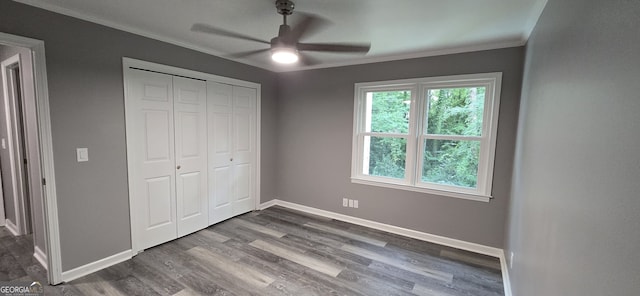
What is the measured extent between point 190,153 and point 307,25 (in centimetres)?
216

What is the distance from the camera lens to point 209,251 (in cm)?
292

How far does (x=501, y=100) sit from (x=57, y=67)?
4177mm

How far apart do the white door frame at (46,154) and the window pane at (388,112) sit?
3293 millimetres

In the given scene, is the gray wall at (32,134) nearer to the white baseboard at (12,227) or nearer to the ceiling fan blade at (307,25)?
the white baseboard at (12,227)

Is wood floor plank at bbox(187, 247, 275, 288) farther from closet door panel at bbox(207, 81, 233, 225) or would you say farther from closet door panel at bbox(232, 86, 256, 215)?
closet door panel at bbox(232, 86, 256, 215)

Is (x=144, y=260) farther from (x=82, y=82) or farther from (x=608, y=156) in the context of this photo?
(x=608, y=156)

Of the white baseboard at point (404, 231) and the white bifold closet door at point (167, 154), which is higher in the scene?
the white bifold closet door at point (167, 154)

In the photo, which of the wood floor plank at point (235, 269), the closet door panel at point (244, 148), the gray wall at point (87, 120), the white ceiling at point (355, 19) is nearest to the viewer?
the white ceiling at point (355, 19)

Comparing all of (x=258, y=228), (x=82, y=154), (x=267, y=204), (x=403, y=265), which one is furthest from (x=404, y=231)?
(x=82, y=154)

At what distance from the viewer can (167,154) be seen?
2988 millimetres

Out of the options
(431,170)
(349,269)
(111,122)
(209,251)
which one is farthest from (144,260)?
(431,170)

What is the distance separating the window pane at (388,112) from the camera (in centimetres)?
337

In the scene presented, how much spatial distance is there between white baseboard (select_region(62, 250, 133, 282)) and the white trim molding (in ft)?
6.28

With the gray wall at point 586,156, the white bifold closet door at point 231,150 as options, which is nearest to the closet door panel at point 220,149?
the white bifold closet door at point 231,150
